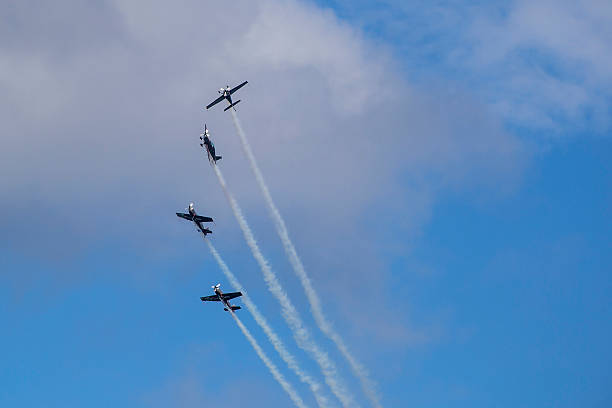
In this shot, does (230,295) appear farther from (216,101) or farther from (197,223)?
(216,101)

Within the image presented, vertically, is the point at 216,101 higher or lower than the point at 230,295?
higher

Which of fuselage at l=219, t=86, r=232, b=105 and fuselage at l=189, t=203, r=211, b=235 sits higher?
fuselage at l=219, t=86, r=232, b=105

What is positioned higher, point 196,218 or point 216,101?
point 216,101

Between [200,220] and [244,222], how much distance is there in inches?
429

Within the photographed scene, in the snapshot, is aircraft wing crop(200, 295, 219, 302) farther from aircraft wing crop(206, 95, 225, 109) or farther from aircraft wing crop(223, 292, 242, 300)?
aircraft wing crop(206, 95, 225, 109)

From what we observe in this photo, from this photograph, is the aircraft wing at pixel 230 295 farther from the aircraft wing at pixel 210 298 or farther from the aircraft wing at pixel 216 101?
the aircraft wing at pixel 216 101

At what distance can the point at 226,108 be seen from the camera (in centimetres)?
13962

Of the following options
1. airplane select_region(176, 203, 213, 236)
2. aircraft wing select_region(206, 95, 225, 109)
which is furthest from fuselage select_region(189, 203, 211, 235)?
aircraft wing select_region(206, 95, 225, 109)

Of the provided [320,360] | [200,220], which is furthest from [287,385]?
[200,220]

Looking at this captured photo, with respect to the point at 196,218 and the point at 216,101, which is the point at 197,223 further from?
the point at 216,101

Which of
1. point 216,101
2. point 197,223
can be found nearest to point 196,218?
point 197,223

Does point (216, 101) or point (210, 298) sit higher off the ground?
point (216, 101)

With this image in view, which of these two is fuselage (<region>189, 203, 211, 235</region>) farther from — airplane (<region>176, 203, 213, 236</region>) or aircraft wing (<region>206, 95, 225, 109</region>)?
aircraft wing (<region>206, 95, 225, 109</region>)

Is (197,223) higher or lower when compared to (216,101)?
lower
